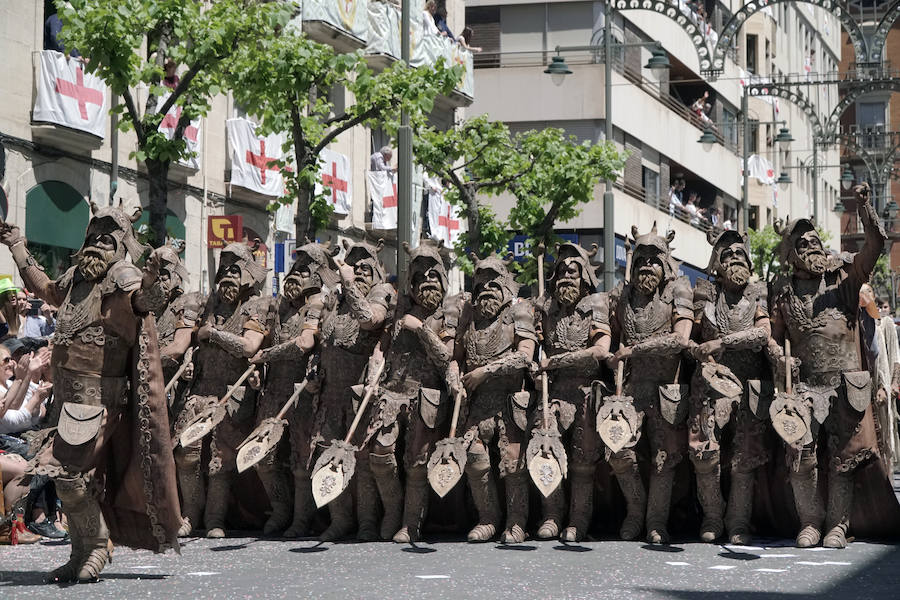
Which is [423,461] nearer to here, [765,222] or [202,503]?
[202,503]

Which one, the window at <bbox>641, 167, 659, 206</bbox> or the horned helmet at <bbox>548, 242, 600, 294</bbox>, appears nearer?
the horned helmet at <bbox>548, 242, 600, 294</bbox>

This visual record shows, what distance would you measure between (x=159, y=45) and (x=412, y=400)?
690 centimetres

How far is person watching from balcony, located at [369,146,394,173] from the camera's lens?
3612cm

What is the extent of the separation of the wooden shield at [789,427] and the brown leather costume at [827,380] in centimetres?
7

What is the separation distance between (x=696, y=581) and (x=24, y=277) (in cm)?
460

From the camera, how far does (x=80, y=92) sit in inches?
960

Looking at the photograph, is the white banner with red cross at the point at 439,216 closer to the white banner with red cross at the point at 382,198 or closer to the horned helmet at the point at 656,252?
the white banner with red cross at the point at 382,198

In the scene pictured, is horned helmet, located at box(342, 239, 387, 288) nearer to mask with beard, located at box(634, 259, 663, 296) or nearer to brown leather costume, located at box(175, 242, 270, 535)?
brown leather costume, located at box(175, 242, 270, 535)

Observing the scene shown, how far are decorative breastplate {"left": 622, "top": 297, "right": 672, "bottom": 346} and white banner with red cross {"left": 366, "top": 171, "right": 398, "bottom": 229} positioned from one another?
2306 cm

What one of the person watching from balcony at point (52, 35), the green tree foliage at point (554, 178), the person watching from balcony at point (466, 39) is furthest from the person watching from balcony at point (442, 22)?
the person watching from balcony at point (52, 35)

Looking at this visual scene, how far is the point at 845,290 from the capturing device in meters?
12.7

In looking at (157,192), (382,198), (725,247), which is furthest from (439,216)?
(725,247)

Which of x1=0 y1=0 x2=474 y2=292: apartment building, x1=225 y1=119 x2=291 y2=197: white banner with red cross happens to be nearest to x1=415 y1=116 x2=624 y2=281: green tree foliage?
x1=0 y1=0 x2=474 y2=292: apartment building

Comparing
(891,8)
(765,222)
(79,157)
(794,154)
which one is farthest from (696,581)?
(794,154)
